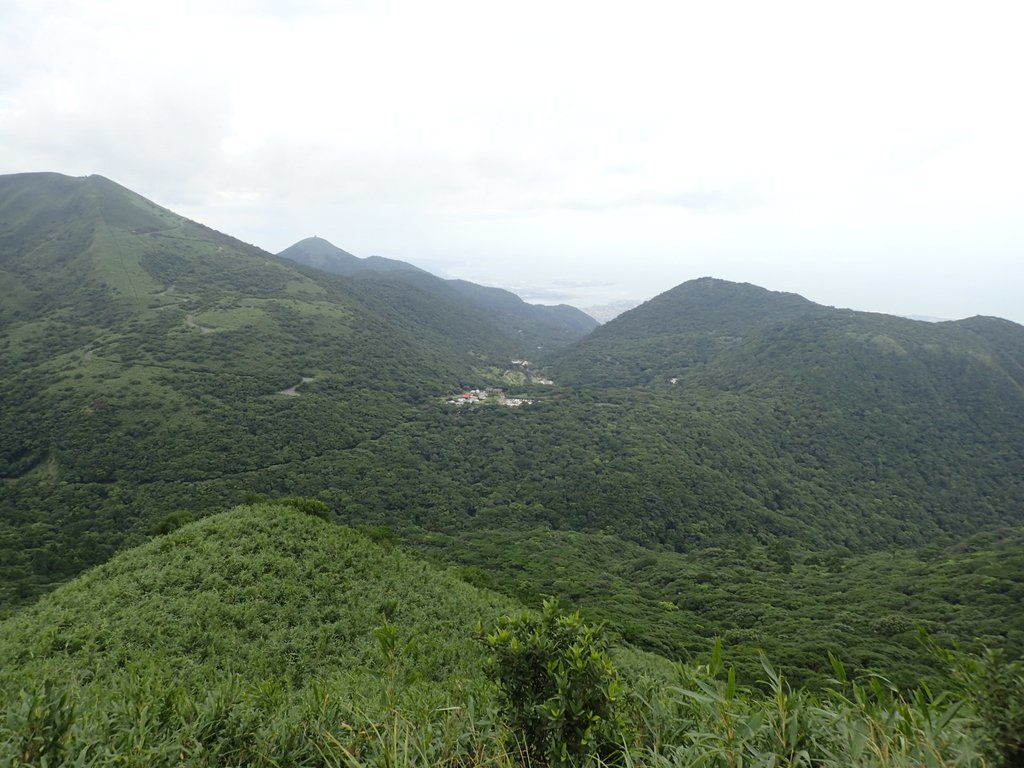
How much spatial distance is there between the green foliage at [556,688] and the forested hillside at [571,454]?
52.5ft

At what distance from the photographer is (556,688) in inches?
166

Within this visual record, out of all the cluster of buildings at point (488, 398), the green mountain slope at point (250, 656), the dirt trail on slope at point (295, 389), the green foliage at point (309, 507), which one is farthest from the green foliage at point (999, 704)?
the cluster of buildings at point (488, 398)

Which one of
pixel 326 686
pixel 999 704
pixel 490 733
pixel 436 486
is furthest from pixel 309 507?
pixel 436 486

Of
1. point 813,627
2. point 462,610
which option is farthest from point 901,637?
point 462,610

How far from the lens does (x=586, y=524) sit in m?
56.4

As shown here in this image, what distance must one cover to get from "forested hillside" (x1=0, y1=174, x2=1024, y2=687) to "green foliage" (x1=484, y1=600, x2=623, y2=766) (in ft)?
52.5

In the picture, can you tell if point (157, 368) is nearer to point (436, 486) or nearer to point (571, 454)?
point (436, 486)

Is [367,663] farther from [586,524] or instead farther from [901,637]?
[586,524]

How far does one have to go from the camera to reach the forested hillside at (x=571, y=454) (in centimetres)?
3125

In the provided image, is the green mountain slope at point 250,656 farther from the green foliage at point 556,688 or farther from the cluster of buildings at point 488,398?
the cluster of buildings at point 488,398

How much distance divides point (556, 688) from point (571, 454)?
67.5 meters

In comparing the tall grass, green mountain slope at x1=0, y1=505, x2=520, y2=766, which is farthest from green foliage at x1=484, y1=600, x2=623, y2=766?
green mountain slope at x1=0, y1=505, x2=520, y2=766

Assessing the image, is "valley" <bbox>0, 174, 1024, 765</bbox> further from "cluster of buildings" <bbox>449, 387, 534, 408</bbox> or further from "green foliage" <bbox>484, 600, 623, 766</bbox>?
"cluster of buildings" <bbox>449, 387, 534, 408</bbox>

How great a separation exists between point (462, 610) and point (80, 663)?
38.1 feet
